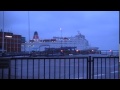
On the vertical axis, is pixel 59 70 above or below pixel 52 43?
below

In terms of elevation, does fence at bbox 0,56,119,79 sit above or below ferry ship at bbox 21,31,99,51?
below

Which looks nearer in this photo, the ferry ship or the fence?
the fence

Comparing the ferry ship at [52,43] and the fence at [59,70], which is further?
the ferry ship at [52,43]

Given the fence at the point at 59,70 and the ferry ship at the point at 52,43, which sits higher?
the ferry ship at the point at 52,43

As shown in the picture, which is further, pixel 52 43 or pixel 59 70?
pixel 52 43
